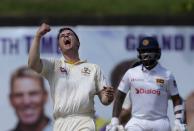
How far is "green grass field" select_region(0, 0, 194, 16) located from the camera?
1839cm

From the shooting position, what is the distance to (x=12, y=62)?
15.9 m

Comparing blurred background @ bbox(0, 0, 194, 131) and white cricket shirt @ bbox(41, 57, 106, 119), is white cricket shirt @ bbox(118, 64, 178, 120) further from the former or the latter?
blurred background @ bbox(0, 0, 194, 131)

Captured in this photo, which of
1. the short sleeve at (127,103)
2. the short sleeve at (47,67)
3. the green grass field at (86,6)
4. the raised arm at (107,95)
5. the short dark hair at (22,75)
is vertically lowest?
the short sleeve at (127,103)

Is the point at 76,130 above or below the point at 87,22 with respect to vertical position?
below

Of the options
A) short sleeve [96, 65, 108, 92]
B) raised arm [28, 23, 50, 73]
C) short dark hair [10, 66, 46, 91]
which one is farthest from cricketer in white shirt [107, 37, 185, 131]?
short dark hair [10, 66, 46, 91]

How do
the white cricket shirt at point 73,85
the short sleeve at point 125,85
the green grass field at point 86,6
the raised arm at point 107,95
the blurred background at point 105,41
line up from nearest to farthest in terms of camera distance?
the raised arm at point 107,95 → the white cricket shirt at point 73,85 → the short sleeve at point 125,85 → the blurred background at point 105,41 → the green grass field at point 86,6

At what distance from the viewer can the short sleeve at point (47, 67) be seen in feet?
36.0

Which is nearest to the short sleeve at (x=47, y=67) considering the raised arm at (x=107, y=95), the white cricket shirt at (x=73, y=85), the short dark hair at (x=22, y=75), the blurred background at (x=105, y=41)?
the white cricket shirt at (x=73, y=85)

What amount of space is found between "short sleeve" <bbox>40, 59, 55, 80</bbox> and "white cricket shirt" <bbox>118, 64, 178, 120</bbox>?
1.06 metres

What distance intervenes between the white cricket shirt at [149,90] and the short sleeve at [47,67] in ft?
3.47

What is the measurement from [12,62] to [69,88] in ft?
16.6

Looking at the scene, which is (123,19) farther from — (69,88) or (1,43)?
(69,88)

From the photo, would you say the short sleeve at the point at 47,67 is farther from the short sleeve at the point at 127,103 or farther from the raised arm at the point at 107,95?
the short sleeve at the point at 127,103

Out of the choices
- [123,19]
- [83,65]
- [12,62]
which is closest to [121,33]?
[123,19]
